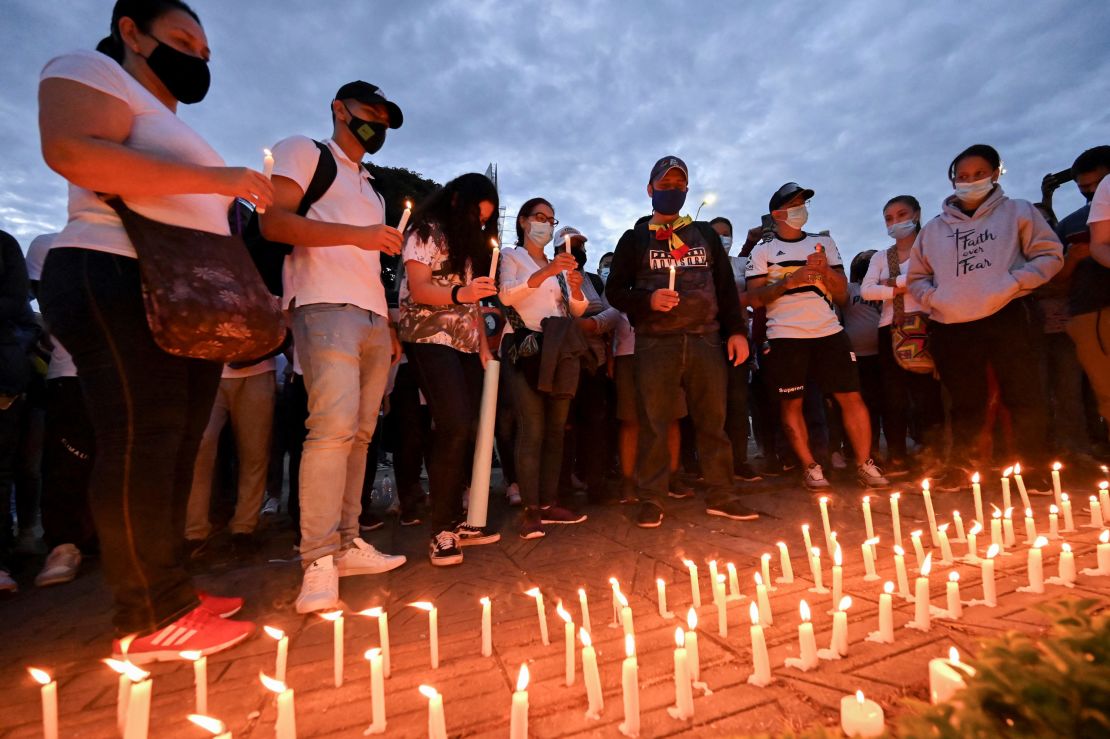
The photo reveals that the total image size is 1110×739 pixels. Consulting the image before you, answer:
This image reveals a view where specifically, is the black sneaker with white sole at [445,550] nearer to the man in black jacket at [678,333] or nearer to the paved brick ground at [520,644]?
the paved brick ground at [520,644]

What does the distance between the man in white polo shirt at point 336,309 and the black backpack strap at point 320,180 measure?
2 cm

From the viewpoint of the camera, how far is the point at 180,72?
2340 mm

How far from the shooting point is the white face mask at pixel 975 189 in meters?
4.29

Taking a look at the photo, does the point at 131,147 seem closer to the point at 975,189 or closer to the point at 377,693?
the point at 377,693

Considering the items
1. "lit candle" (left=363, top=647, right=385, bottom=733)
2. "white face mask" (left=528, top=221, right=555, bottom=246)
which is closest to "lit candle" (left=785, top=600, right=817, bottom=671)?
"lit candle" (left=363, top=647, right=385, bottom=733)

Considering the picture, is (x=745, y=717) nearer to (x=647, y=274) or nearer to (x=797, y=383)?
(x=647, y=274)

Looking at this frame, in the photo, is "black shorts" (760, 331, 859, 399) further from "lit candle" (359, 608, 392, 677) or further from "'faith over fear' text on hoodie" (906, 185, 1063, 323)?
"lit candle" (359, 608, 392, 677)

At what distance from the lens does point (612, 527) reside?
3.92 meters

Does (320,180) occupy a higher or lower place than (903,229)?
lower

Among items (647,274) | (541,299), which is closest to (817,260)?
(647,274)

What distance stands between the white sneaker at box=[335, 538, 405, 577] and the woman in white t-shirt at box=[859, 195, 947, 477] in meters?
4.63

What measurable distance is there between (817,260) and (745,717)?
4.09m

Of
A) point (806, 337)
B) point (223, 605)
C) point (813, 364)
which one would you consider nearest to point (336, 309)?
Answer: point (223, 605)

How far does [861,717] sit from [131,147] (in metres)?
2.97
